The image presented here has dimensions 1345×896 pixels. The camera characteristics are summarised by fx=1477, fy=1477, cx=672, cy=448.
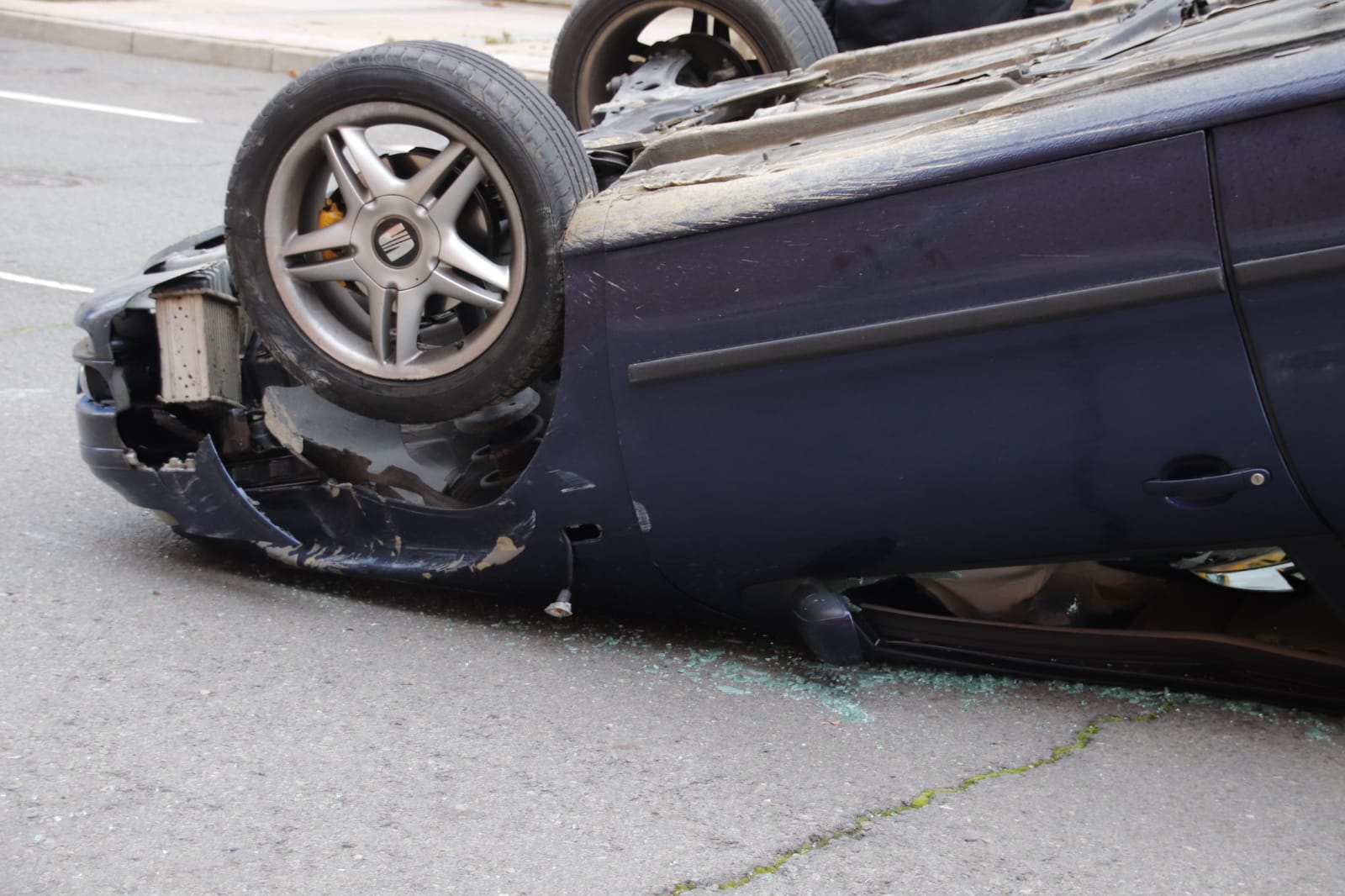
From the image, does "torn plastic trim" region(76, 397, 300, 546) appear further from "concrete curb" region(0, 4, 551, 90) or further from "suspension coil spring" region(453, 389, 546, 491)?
"concrete curb" region(0, 4, 551, 90)

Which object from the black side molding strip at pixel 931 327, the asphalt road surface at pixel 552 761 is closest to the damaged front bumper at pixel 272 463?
the asphalt road surface at pixel 552 761

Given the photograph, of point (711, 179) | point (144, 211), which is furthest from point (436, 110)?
point (144, 211)

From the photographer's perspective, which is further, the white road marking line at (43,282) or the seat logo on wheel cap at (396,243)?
the white road marking line at (43,282)

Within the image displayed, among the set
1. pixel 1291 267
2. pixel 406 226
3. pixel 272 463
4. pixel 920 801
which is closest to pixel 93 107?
pixel 272 463

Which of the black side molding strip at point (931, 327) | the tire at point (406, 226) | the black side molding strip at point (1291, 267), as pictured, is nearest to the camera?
the black side molding strip at point (1291, 267)

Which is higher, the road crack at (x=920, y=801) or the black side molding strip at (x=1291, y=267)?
the black side molding strip at (x=1291, y=267)

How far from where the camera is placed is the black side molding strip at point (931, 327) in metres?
2.48

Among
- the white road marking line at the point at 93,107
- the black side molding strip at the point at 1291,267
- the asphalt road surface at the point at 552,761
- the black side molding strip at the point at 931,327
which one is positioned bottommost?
the asphalt road surface at the point at 552,761

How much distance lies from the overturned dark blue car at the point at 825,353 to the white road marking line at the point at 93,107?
693 cm

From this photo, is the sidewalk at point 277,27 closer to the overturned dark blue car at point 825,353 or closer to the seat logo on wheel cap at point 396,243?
the overturned dark blue car at point 825,353

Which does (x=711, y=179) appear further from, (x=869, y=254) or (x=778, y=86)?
(x=778, y=86)

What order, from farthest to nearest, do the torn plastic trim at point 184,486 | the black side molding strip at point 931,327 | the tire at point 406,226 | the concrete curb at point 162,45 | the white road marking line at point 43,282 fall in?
1. the concrete curb at point 162,45
2. the white road marking line at point 43,282
3. the torn plastic trim at point 184,486
4. the tire at point 406,226
5. the black side molding strip at point 931,327

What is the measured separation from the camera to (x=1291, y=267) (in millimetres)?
2395

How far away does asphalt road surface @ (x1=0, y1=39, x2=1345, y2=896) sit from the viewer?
246 cm
